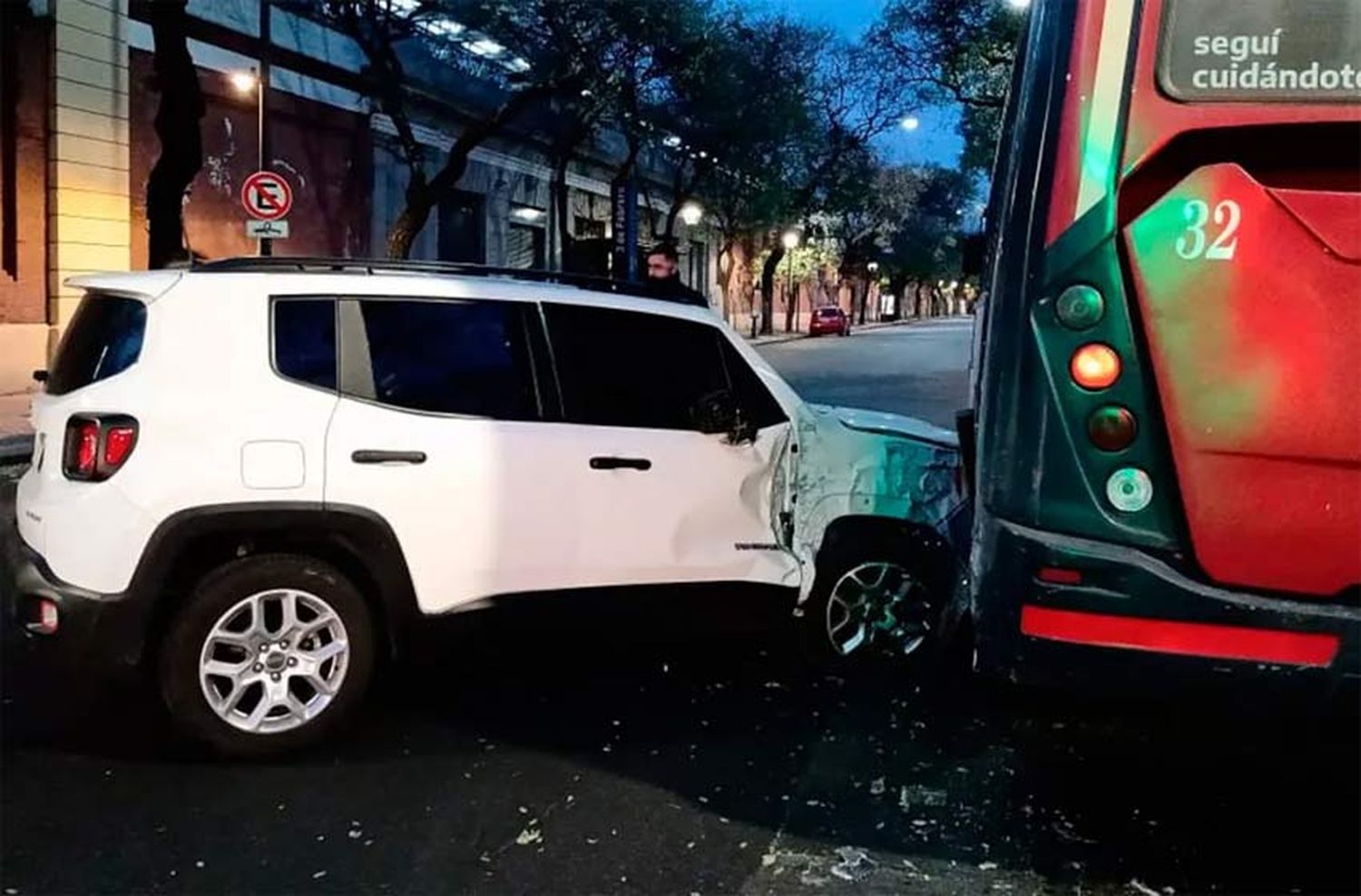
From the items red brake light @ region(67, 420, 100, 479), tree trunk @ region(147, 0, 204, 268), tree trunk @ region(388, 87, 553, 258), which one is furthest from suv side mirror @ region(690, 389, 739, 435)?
tree trunk @ region(388, 87, 553, 258)

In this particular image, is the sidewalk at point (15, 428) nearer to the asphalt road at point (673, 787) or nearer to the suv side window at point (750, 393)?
the asphalt road at point (673, 787)

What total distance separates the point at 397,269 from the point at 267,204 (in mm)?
12866

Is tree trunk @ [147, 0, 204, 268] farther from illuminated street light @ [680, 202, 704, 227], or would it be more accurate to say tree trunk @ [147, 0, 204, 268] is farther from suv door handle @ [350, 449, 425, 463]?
illuminated street light @ [680, 202, 704, 227]

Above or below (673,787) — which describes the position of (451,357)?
above

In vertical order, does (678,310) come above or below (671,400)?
above

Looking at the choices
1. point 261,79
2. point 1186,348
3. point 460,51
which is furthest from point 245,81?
point 1186,348

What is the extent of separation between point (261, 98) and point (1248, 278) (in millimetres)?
19550

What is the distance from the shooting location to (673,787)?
4.11m

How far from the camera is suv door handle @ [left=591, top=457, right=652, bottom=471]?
15.5ft

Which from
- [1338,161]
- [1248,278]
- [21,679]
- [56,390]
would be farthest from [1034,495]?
[21,679]

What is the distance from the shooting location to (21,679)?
5.04 metres

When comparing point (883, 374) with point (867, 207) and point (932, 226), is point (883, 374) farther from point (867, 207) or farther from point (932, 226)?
point (932, 226)

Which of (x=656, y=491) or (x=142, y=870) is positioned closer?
(x=142, y=870)

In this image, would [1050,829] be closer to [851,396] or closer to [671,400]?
[671,400]
